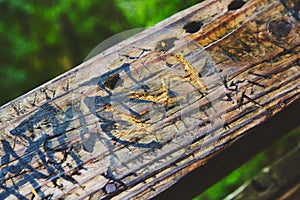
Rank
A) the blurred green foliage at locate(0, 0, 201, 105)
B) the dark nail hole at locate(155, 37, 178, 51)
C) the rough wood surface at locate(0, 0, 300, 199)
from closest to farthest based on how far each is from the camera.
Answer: the rough wood surface at locate(0, 0, 300, 199)
the dark nail hole at locate(155, 37, 178, 51)
the blurred green foliage at locate(0, 0, 201, 105)

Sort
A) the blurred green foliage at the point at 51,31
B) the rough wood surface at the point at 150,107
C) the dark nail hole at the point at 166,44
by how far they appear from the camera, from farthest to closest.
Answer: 1. the blurred green foliage at the point at 51,31
2. the dark nail hole at the point at 166,44
3. the rough wood surface at the point at 150,107

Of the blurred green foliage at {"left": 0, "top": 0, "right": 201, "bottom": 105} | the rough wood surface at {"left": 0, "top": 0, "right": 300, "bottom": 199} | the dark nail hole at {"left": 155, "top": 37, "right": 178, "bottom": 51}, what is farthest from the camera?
the blurred green foliage at {"left": 0, "top": 0, "right": 201, "bottom": 105}

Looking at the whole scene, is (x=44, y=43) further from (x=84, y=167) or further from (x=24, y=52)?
(x=84, y=167)

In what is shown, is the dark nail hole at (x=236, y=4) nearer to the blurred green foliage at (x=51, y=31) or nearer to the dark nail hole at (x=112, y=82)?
the dark nail hole at (x=112, y=82)

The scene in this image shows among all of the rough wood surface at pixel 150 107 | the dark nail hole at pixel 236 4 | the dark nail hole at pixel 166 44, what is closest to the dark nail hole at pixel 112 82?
the rough wood surface at pixel 150 107

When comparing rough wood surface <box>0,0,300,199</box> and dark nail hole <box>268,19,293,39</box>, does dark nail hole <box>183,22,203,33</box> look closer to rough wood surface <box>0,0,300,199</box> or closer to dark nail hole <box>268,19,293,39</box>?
rough wood surface <box>0,0,300,199</box>

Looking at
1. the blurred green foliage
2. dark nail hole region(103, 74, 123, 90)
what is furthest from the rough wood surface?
the blurred green foliage

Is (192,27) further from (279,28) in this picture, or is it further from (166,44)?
(279,28)

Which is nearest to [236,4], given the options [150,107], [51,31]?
[150,107]
